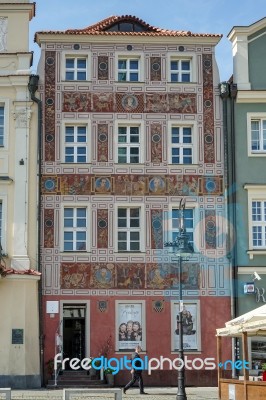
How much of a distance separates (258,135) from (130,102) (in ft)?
15.9

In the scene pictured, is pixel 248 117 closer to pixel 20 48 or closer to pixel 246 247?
pixel 246 247

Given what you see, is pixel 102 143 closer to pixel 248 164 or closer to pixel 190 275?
pixel 248 164

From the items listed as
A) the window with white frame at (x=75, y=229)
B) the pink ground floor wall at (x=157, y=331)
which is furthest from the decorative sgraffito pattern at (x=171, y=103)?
the pink ground floor wall at (x=157, y=331)

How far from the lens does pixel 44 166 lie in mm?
31109

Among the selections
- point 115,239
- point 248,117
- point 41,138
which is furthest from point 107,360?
point 248,117

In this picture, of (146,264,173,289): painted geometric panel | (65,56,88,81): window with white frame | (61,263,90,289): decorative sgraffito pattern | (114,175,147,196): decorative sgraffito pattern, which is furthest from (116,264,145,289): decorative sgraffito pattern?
(65,56,88,81): window with white frame

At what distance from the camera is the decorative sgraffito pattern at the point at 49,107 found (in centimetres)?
3128

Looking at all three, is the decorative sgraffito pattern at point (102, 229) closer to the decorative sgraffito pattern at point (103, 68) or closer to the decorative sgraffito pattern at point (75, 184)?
the decorative sgraffito pattern at point (75, 184)

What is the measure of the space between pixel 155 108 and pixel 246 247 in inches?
238

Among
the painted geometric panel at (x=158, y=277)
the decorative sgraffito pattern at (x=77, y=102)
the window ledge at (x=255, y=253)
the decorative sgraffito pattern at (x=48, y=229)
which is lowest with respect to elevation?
the painted geometric panel at (x=158, y=277)

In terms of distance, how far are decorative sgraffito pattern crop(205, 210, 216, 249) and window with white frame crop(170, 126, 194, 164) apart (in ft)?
6.74

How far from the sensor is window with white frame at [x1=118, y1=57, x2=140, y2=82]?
106ft

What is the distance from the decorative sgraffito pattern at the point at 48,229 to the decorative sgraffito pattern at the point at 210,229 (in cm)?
552

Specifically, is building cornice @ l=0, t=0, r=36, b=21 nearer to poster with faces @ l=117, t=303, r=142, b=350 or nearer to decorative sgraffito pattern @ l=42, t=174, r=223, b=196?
decorative sgraffito pattern @ l=42, t=174, r=223, b=196
